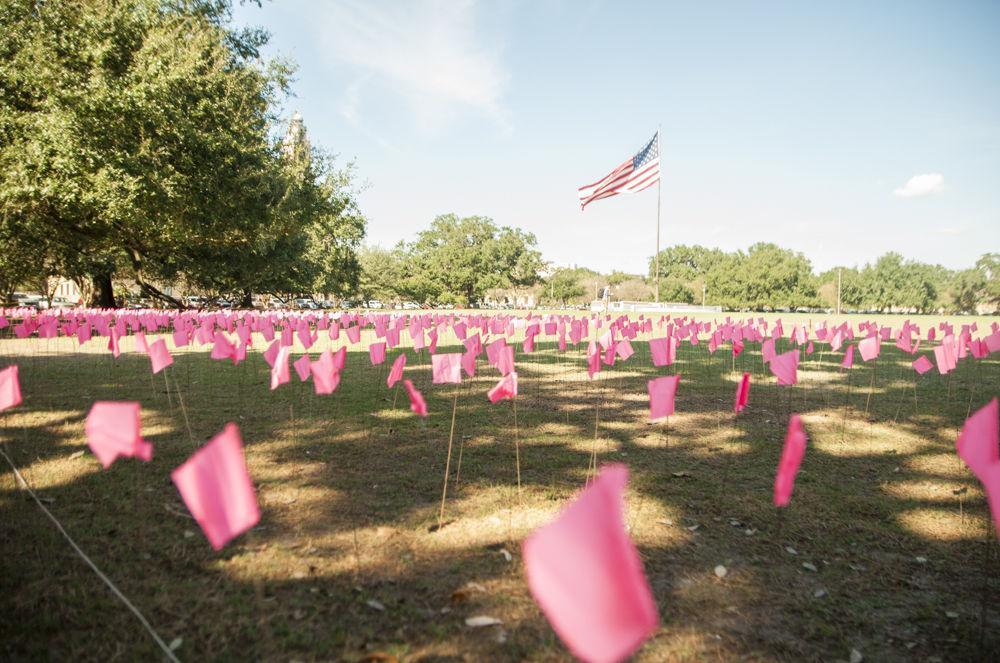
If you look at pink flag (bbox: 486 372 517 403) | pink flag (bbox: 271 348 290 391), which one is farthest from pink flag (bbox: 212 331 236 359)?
pink flag (bbox: 486 372 517 403)

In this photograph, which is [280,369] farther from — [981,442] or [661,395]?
[981,442]

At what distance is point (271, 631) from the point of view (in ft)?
6.96

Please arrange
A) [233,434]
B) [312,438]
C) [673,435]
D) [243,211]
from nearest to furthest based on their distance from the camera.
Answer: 1. [233,434]
2. [312,438]
3. [673,435]
4. [243,211]

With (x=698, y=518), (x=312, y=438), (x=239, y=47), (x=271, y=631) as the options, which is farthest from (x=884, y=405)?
(x=239, y=47)

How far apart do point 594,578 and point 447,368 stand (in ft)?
11.9

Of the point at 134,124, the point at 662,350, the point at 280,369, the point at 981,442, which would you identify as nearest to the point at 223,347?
the point at 280,369

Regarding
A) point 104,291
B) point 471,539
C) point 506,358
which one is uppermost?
point 104,291

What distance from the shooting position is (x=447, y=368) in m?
4.50

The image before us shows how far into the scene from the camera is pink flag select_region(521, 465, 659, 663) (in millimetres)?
880

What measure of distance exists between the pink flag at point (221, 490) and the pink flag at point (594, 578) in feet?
3.03

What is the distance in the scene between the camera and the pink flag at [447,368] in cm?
439

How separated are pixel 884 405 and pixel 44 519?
910cm

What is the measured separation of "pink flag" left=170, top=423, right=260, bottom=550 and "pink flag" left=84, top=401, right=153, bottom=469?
2.12 ft

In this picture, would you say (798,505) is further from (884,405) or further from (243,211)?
(243,211)
